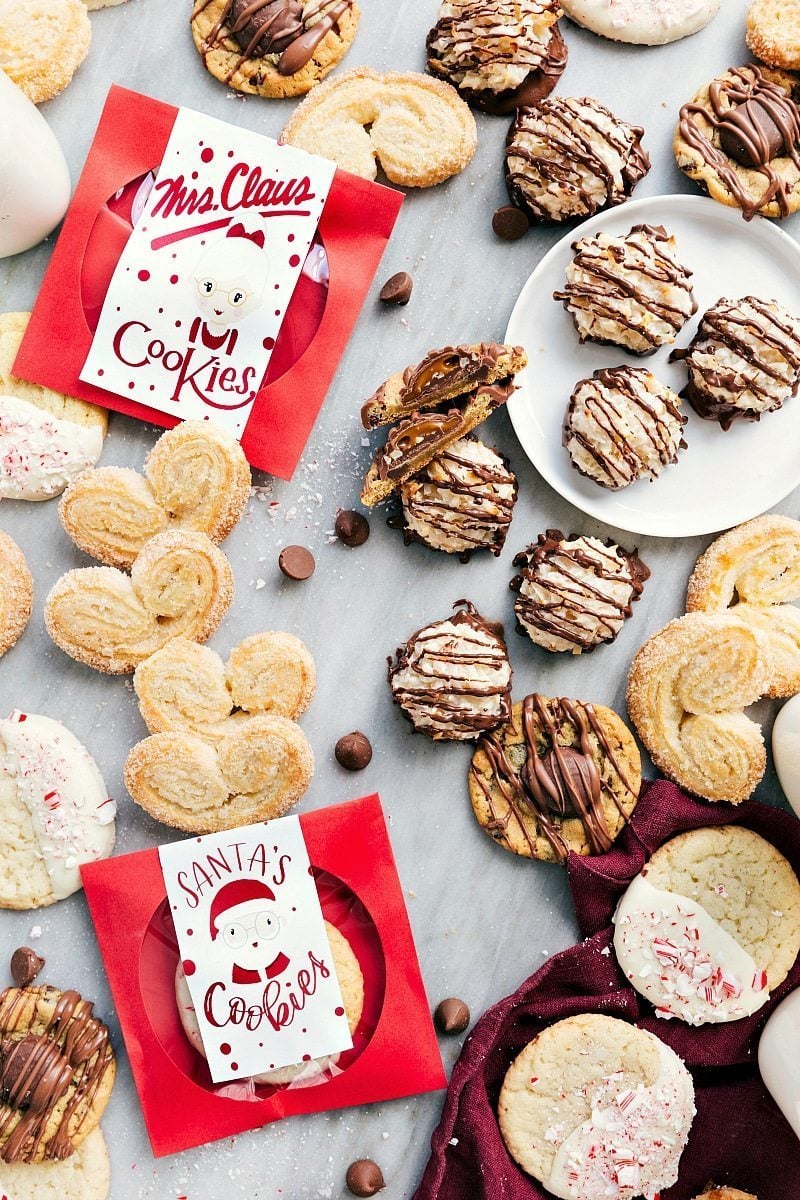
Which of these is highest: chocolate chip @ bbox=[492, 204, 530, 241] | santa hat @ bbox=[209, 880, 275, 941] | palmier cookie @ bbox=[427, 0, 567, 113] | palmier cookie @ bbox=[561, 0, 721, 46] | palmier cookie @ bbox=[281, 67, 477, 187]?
palmier cookie @ bbox=[561, 0, 721, 46]

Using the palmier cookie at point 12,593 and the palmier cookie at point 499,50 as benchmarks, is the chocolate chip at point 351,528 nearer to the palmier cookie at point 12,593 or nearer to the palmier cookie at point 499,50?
the palmier cookie at point 12,593

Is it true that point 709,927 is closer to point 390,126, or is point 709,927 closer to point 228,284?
point 228,284

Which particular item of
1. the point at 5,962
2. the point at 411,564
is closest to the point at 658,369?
the point at 411,564

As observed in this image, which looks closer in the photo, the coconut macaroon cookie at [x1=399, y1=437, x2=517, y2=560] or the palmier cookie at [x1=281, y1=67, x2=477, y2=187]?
the coconut macaroon cookie at [x1=399, y1=437, x2=517, y2=560]

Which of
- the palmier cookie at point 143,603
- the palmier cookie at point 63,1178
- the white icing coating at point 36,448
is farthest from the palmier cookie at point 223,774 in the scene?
the palmier cookie at point 63,1178

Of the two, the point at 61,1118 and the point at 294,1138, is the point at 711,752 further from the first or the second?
the point at 61,1118

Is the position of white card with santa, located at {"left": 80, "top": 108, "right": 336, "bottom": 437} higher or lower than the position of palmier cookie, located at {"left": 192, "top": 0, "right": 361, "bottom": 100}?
lower

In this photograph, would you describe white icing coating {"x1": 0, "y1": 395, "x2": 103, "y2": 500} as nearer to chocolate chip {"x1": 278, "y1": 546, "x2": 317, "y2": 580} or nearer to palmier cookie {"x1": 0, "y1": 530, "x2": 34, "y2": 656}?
palmier cookie {"x1": 0, "y1": 530, "x2": 34, "y2": 656}

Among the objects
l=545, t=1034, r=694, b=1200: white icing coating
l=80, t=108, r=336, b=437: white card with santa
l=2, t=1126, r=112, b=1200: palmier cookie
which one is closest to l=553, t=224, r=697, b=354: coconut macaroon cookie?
l=80, t=108, r=336, b=437: white card with santa
